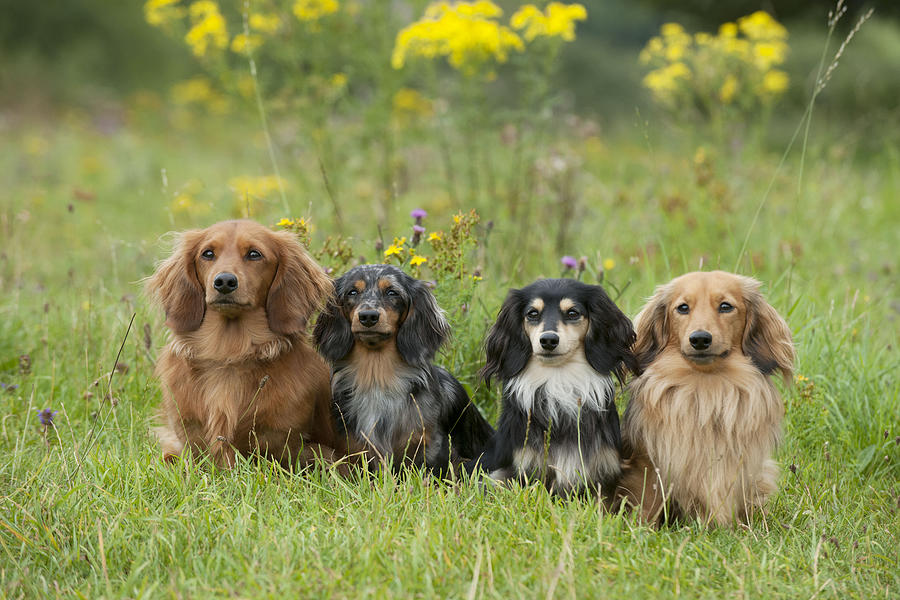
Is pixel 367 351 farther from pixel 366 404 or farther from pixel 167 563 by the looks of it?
pixel 167 563

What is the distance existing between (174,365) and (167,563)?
3.39 ft

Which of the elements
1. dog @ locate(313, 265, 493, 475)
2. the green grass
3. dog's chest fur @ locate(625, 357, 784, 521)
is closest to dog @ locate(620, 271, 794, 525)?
dog's chest fur @ locate(625, 357, 784, 521)

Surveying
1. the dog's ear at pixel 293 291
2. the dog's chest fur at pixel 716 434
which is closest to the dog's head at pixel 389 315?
the dog's ear at pixel 293 291

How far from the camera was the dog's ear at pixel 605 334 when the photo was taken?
3.51 m

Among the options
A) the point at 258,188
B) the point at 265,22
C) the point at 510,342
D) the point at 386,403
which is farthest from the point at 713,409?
the point at 265,22

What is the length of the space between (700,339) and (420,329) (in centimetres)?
117

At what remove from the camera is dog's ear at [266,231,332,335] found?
3.63 meters

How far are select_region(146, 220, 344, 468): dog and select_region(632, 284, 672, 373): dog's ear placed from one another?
4.49 ft

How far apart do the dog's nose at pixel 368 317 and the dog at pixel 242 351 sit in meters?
0.27

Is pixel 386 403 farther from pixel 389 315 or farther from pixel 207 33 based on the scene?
pixel 207 33

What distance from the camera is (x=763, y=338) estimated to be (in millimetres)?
3523

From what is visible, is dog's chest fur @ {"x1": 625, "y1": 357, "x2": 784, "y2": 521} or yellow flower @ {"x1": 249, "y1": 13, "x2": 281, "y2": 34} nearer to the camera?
dog's chest fur @ {"x1": 625, "y1": 357, "x2": 784, "y2": 521}

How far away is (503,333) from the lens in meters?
3.62

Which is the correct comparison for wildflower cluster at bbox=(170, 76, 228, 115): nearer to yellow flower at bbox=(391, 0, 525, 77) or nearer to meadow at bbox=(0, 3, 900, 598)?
meadow at bbox=(0, 3, 900, 598)
